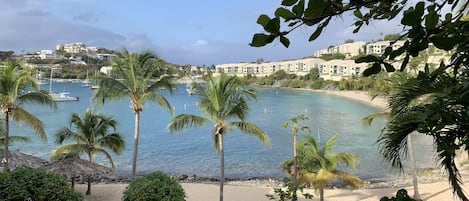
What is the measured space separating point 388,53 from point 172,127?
9.30 m

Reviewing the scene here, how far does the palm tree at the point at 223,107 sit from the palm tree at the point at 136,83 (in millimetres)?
1443

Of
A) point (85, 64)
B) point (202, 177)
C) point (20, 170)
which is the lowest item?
point (202, 177)

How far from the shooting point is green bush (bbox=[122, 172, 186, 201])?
779 cm

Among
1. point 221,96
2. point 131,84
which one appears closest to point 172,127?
point 221,96

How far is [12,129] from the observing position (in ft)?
106

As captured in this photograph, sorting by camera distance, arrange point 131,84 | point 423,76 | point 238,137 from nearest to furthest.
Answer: point 423,76, point 131,84, point 238,137

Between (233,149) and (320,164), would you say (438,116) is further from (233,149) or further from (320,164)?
(233,149)

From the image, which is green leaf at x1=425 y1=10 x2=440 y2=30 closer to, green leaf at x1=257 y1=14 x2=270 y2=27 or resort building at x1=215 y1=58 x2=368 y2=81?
green leaf at x1=257 y1=14 x2=270 y2=27

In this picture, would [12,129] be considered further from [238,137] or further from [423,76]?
[423,76]

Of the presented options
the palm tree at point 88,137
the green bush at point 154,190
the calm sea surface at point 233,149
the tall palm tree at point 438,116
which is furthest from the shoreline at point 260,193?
the tall palm tree at point 438,116

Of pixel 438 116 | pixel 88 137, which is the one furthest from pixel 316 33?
pixel 88 137

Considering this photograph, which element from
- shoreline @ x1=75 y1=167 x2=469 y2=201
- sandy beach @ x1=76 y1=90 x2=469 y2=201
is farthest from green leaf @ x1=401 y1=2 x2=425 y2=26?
sandy beach @ x1=76 y1=90 x2=469 y2=201

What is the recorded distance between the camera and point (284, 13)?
0.77 m

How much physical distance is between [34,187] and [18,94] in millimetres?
4122
